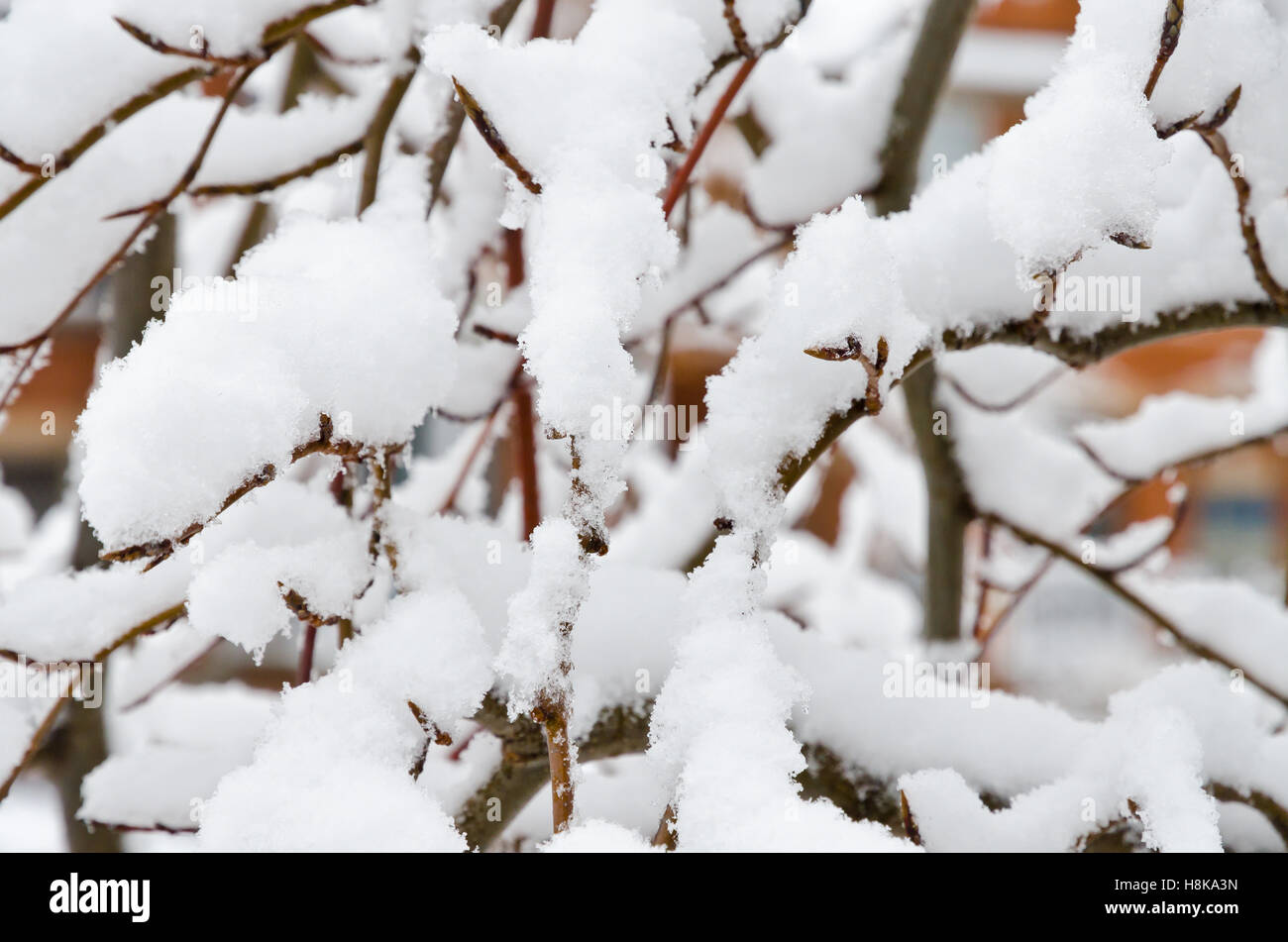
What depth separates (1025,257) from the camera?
36 cm

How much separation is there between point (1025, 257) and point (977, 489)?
1.86ft

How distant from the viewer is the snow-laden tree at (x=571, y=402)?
34cm

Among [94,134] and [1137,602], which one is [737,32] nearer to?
[94,134]

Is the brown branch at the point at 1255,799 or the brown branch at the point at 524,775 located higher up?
the brown branch at the point at 524,775

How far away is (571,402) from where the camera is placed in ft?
1.11

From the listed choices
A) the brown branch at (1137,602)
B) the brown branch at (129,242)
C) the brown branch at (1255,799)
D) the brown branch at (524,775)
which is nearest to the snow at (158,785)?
the brown branch at (524,775)

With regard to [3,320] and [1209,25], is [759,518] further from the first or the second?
[3,320]

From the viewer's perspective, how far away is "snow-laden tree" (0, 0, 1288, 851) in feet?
1.13

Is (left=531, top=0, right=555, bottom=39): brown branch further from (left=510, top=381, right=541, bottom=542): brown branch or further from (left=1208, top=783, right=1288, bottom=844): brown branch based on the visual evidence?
(left=1208, top=783, right=1288, bottom=844): brown branch

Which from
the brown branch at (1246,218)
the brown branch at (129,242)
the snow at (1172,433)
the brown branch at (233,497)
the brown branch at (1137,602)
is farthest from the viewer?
the snow at (1172,433)

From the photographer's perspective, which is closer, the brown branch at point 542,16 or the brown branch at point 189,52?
the brown branch at point 189,52

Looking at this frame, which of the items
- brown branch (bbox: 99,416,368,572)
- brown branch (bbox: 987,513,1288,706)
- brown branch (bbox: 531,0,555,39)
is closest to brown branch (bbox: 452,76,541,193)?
brown branch (bbox: 99,416,368,572)

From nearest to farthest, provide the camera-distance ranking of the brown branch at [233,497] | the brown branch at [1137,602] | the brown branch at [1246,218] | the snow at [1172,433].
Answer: the brown branch at [233,497] < the brown branch at [1246,218] < the brown branch at [1137,602] < the snow at [1172,433]

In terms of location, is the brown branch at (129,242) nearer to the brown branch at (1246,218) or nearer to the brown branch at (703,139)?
the brown branch at (703,139)
